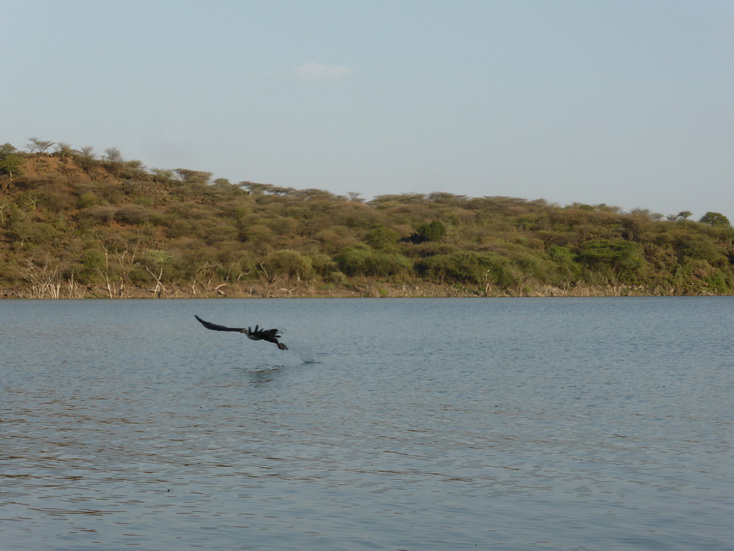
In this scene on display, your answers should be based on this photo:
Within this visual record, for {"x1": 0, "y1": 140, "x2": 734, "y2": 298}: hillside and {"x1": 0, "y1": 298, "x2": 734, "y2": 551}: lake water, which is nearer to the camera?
{"x1": 0, "y1": 298, "x2": 734, "y2": 551}: lake water

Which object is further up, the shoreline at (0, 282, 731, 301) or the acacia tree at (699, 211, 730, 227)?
the acacia tree at (699, 211, 730, 227)

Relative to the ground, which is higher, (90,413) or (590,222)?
(590,222)

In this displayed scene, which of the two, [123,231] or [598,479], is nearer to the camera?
[598,479]

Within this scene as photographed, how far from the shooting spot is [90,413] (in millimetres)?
19609

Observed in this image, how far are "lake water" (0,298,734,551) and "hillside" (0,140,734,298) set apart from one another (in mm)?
70873

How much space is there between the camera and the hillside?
342ft

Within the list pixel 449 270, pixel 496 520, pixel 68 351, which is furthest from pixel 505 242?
pixel 496 520

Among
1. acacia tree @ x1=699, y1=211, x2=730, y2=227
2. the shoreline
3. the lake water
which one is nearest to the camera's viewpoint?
the lake water

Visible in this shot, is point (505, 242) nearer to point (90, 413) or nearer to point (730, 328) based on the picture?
point (730, 328)

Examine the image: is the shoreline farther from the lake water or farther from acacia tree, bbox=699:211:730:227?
the lake water

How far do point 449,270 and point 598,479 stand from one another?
10113 cm

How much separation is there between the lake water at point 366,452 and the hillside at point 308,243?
7087 cm

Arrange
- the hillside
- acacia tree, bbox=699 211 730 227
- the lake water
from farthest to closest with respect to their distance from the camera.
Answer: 1. acacia tree, bbox=699 211 730 227
2. the hillside
3. the lake water

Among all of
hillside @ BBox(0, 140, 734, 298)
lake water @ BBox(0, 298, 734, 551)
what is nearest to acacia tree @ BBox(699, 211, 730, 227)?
hillside @ BBox(0, 140, 734, 298)
